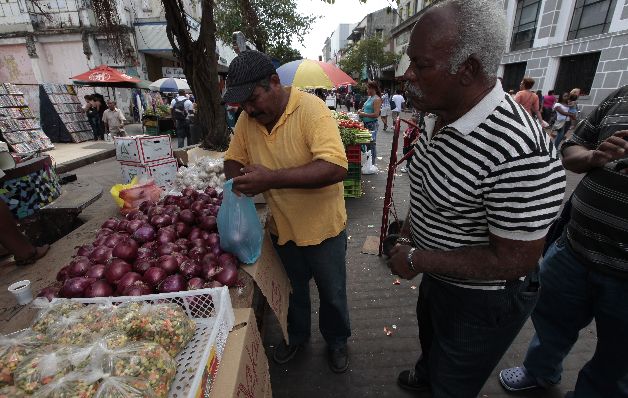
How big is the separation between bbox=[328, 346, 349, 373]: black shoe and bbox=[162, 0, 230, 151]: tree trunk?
180 inches

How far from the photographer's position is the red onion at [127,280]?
180 centimetres

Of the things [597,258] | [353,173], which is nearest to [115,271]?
[597,258]

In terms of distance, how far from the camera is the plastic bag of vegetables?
105cm

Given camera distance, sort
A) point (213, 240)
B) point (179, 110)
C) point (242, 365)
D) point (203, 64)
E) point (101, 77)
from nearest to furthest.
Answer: point (242, 365)
point (213, 240)
point (203, 64)
point (179, 110)
point (101, 77)

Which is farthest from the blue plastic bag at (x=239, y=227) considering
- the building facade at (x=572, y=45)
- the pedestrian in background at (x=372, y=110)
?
the building facade at (x=572, y=45)

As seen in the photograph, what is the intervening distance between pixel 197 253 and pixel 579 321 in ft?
8.18

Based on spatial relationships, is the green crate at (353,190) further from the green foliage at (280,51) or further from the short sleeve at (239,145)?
the green foliage at (280,51)

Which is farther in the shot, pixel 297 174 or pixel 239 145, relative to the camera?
pixel 239 145

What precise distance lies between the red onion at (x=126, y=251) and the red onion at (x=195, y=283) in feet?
1.71

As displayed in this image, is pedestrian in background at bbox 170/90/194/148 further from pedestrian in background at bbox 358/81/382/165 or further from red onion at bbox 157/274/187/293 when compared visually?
red onion at bbox 157/274/187/293

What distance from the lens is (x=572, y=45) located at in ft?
41.8

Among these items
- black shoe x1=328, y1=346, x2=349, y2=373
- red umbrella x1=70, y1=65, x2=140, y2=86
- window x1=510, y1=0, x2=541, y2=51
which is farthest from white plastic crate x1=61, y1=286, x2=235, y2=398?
window x1=510, y1=0, x2=541, y2=51

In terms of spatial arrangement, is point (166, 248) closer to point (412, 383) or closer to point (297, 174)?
point (297, 174)

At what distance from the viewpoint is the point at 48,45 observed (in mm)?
17562
